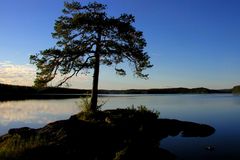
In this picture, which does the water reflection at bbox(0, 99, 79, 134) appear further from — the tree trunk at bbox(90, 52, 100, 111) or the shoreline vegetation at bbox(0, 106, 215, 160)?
the shoreline vegetation at bbox(0, 106, 215, 160)

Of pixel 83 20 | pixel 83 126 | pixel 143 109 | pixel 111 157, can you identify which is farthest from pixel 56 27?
pixel 111 157

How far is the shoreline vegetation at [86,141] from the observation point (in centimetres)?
1772

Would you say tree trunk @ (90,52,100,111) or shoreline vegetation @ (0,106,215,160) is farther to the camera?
tree trunk @ (90,52,100,111)

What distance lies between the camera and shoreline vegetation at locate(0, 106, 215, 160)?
698 inches

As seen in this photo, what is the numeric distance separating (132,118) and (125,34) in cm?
913

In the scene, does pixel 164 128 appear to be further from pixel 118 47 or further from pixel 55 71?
pixel 55 71

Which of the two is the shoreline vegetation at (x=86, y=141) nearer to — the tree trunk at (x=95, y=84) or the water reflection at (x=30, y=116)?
the tree trunk at (x=95, y=84)

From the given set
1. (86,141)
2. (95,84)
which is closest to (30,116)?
(95,84)

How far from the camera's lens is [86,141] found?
2172cm

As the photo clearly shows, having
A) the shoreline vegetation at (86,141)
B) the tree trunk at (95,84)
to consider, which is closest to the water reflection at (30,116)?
the tree trunk at (95,84)

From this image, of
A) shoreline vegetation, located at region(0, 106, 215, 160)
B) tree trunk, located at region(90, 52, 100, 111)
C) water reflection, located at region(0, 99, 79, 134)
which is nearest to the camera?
shoreline vegetation, located at region(0, 106, 215, 160)

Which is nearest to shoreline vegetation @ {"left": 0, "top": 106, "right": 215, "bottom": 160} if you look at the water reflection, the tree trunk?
the tree trunk

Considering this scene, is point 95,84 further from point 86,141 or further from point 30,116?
point 30,116

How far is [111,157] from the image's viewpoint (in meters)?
20.0
